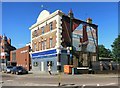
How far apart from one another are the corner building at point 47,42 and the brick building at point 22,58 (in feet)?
8.22

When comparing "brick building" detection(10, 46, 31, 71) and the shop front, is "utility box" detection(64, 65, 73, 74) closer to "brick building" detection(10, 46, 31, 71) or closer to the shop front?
the shop front

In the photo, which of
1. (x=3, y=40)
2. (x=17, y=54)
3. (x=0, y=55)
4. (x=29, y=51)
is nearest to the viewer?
(x=29, y=51)

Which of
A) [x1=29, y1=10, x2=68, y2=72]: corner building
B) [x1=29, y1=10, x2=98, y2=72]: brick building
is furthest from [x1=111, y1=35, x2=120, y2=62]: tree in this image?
[x1=29, y1=10, x2=68, y2=72]: corner building

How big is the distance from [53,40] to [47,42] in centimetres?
265

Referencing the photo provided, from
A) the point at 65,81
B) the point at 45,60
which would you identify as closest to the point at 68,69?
the point at 45,60

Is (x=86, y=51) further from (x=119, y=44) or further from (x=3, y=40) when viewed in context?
(x=3, y=40)

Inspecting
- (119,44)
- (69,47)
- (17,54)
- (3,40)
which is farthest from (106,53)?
(69,47)

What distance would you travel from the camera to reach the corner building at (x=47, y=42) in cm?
4325

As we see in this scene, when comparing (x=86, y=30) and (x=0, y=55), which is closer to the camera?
(x=86, y=30)

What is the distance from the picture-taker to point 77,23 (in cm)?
4656

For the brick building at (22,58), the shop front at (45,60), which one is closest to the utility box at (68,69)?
the shop front at (45,60)

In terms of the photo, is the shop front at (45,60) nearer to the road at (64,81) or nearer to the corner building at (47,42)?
the corner building at (47,42)

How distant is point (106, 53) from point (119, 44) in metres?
31.3

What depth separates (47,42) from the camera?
1859 inches
